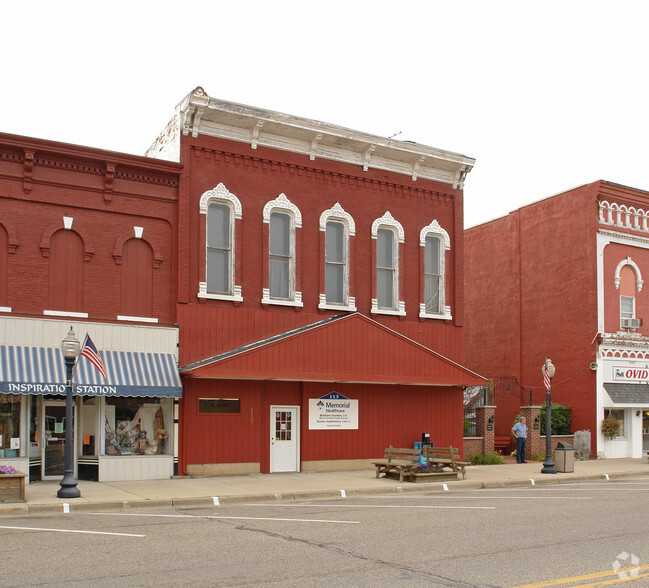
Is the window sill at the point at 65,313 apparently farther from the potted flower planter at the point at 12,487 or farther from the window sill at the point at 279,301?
the potted flower planter at the point at 12,487

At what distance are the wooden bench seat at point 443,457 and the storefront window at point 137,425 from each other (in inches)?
265

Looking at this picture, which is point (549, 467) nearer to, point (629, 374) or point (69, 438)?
point (629, 374)

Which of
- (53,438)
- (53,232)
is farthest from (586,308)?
(53,438)

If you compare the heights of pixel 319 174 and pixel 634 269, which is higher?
pixel 319 174

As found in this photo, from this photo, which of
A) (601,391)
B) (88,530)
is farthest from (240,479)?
(601,391)

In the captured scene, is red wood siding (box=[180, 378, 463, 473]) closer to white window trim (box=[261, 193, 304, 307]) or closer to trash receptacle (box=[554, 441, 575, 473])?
white window trim (box=[261, 193, 304, 307])

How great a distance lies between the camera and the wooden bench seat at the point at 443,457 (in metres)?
20.6

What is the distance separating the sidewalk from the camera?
1530 centimetres

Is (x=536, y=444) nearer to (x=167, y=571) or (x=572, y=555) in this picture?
(x=572, y=555)

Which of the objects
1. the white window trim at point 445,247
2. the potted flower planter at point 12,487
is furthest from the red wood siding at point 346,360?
the potted flower planter at point 12,487

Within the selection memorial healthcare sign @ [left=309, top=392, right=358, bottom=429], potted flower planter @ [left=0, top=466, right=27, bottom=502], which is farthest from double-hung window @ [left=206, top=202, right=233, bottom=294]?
potted flower planter @ [left=0, top=466, right=27, bottom=502]

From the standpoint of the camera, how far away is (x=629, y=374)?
29.5 m

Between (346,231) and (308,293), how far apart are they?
232cm

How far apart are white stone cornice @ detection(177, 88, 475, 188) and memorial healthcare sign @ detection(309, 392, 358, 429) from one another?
7006 mm
